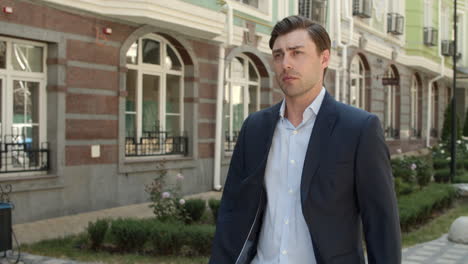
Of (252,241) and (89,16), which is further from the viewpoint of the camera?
(89,16)

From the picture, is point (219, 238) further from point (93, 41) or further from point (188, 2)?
point (188, 2)

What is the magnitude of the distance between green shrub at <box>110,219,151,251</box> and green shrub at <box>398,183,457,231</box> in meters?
3.81

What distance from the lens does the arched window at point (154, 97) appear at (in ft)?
36.5

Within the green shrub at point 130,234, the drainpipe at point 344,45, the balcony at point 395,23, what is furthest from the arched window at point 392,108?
the green shrub at point 130,234

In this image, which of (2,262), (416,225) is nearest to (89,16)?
(2,262)

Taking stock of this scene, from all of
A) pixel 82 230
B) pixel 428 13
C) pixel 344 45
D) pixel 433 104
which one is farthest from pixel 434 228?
Answer: pixel 433 104

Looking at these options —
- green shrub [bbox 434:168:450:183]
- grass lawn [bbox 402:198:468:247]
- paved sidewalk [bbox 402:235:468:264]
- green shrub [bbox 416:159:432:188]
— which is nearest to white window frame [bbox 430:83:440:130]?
green shrub [bbox 434:168:450:183]

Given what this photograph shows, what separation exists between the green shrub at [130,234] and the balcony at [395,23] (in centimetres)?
1850

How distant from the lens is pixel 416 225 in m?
8.89

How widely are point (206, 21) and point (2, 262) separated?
22.8 ft

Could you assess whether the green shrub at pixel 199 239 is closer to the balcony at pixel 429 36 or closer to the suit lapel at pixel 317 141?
the suit lapel at pixel 317 141

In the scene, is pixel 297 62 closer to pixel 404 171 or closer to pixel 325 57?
pixel 325 57

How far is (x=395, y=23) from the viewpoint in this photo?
2306 cm

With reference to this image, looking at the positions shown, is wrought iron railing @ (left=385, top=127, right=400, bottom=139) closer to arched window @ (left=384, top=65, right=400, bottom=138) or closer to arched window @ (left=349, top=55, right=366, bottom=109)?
arched window @ (left=384, top=65, right=400, bottom=138)
